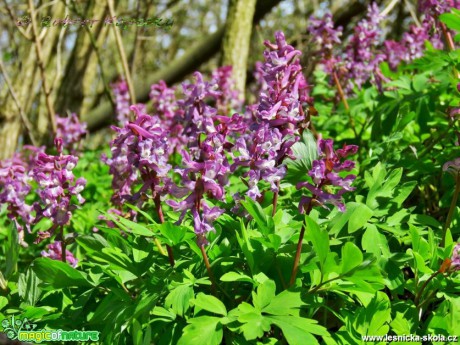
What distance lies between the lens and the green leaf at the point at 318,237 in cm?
186

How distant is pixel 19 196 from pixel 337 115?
2.10m

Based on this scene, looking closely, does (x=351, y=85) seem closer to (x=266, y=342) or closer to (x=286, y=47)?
(x=286, y=47)

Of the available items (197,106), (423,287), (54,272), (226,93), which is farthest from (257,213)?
(226,93)

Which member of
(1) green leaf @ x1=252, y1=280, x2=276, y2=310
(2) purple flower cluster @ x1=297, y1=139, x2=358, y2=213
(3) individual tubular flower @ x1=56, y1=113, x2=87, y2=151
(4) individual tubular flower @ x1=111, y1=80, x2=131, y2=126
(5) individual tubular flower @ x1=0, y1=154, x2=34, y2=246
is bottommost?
Result: (1) green leaf @ x1=252, y1=280, x2=276, y2=310

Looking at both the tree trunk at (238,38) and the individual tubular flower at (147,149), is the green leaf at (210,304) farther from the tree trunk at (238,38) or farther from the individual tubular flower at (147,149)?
the tree trunk at (238,38)

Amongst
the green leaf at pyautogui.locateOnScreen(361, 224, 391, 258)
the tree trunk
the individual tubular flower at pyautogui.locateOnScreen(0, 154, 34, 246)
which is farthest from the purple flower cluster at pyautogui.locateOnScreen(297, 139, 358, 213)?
the tree trunk

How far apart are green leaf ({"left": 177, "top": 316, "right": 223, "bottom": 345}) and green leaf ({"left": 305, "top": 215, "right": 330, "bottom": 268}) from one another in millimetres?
384

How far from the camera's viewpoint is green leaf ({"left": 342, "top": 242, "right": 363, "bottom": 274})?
1842 mm

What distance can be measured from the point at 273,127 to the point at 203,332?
0.79 meters

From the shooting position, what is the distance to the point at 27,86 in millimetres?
7859

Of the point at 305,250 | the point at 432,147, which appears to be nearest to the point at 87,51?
the point at 432,147

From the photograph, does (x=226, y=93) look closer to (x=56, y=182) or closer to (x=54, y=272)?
(x=56, y=182)

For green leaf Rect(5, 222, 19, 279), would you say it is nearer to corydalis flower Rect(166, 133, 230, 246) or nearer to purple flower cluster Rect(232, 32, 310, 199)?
corydalis flower Rect(166, 133, 230, 246)

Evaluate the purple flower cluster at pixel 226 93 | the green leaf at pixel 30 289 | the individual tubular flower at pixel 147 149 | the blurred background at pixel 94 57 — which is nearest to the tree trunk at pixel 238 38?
the blurred background at pixel 94 57
